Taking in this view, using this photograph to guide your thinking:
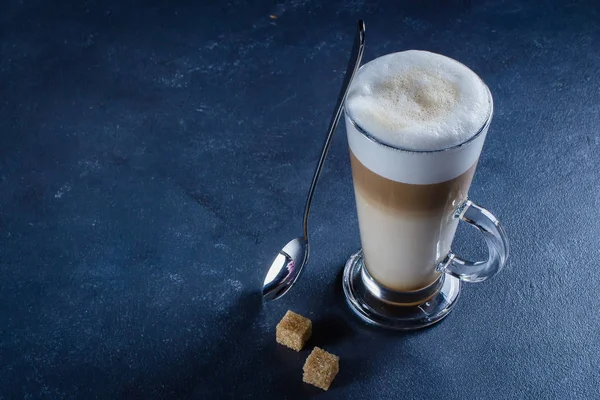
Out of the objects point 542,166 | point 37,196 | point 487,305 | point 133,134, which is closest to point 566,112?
point 542,166

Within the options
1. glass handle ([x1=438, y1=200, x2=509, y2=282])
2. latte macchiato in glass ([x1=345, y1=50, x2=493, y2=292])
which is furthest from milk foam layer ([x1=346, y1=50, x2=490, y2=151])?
glass handle ([x1=438, y1=200, x2=509, y2=282])

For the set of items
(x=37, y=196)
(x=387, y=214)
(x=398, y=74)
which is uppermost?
(x=398, y=74)

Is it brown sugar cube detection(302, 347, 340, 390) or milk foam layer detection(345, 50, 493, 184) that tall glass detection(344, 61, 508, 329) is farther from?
brown sugar cube detection(302, 347, 340, 390)

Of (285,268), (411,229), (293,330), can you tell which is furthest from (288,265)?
(411,229)

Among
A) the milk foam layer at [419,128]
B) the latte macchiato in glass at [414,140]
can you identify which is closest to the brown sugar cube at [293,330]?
the latte macchiato in glass at [414,140]

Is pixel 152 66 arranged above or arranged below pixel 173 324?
above

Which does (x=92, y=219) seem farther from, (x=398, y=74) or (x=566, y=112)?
(x=566, y=112)

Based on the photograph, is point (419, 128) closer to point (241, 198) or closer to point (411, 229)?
point (411, 229)
